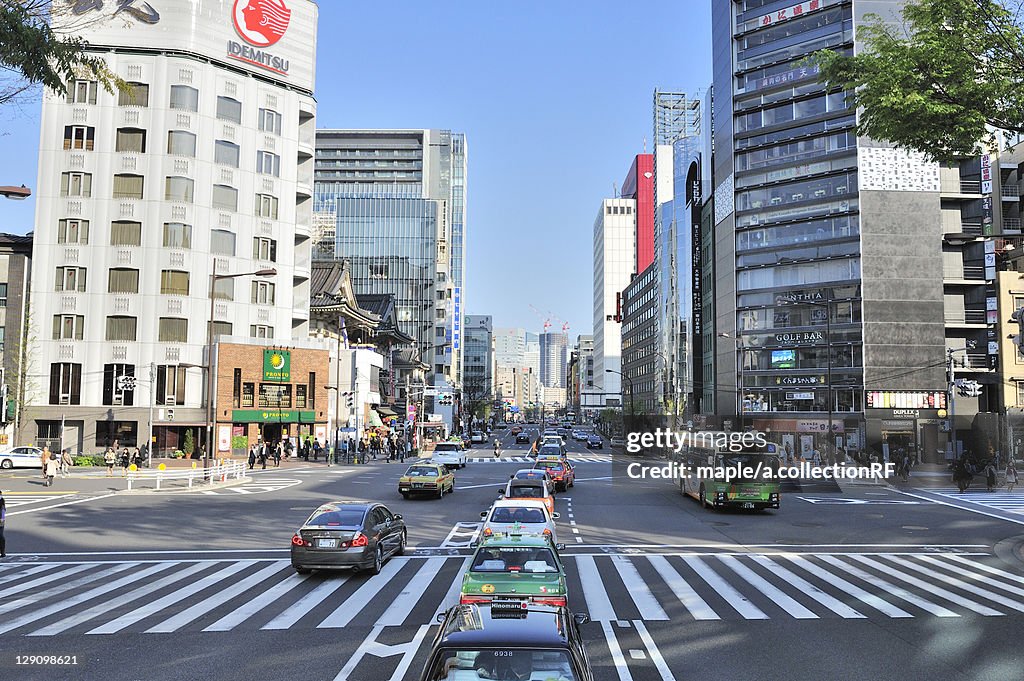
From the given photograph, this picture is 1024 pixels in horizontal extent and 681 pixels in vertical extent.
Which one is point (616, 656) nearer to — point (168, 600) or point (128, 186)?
point (168, 600)

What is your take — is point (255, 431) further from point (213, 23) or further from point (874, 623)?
point (874, 623)

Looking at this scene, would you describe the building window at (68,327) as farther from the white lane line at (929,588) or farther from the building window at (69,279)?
the white lane line at (929,588)

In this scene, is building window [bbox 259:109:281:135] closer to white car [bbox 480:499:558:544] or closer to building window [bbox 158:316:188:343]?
building window [bbox 158:316:188:343]

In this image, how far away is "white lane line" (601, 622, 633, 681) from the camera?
9.84 m

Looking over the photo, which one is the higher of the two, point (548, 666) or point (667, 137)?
point (667, 137)

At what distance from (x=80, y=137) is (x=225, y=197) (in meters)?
11.0

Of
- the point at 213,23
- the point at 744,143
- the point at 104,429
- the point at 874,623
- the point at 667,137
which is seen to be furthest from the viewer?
the point at 667,137

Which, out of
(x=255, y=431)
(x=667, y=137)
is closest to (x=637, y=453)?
(x=255, y=431)

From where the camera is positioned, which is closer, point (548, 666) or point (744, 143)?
point (548, 666)

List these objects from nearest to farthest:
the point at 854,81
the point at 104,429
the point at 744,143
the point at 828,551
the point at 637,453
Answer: the point at 854,81, the point at 828,551, the point at 104,429, the point at 637,453, the point at 744,143

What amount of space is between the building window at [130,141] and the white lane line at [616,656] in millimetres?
57940

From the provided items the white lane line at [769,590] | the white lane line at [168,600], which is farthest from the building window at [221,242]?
the white lane line at [769,590]

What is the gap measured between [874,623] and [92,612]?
13330 mm

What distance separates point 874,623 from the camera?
12758mm
